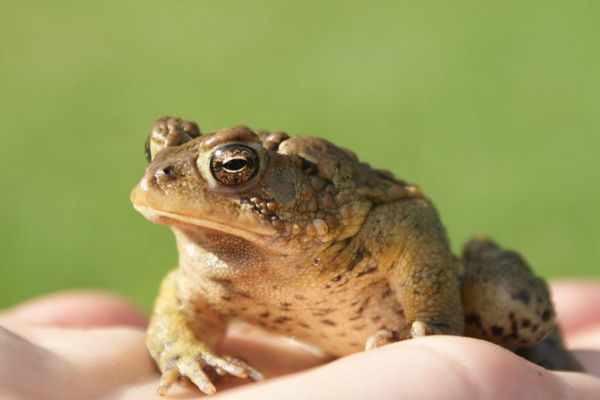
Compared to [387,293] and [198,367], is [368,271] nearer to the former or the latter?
[387,293]

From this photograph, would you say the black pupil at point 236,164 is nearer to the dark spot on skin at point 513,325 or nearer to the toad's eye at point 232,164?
the toad's eye at point 232,164

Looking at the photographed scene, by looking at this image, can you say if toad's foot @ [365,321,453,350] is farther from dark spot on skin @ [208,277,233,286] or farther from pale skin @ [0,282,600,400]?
dark spot on skin @ [208,277,233,286]

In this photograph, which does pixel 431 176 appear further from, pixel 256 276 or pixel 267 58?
pixel 256 276

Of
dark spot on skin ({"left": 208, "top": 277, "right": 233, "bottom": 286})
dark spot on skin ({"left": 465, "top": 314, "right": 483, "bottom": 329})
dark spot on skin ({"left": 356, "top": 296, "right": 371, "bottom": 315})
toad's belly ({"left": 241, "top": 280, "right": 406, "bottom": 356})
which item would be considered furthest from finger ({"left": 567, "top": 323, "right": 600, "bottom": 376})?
dark spot on skin ({"left": 208, "top": 277, "right": 233, "bottom": 286})

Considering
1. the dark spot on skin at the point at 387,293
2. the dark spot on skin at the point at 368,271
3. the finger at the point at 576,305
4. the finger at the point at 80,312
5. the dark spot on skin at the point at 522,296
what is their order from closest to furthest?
1. the dark spot on skin at the point at 368,271
2. the dark spot on skin at the point at 387,293
3. the dark spot on skin at the point at 522,296
4. the finger at the point at 80,312
5. the finger at the point at 576,305

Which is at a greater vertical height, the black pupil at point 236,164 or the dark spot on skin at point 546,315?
the black pupil at point 236,164

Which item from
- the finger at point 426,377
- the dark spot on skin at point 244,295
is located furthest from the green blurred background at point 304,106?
the finger at point 426,377

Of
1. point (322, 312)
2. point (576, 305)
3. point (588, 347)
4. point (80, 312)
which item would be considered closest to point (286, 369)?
point (322, 312)
